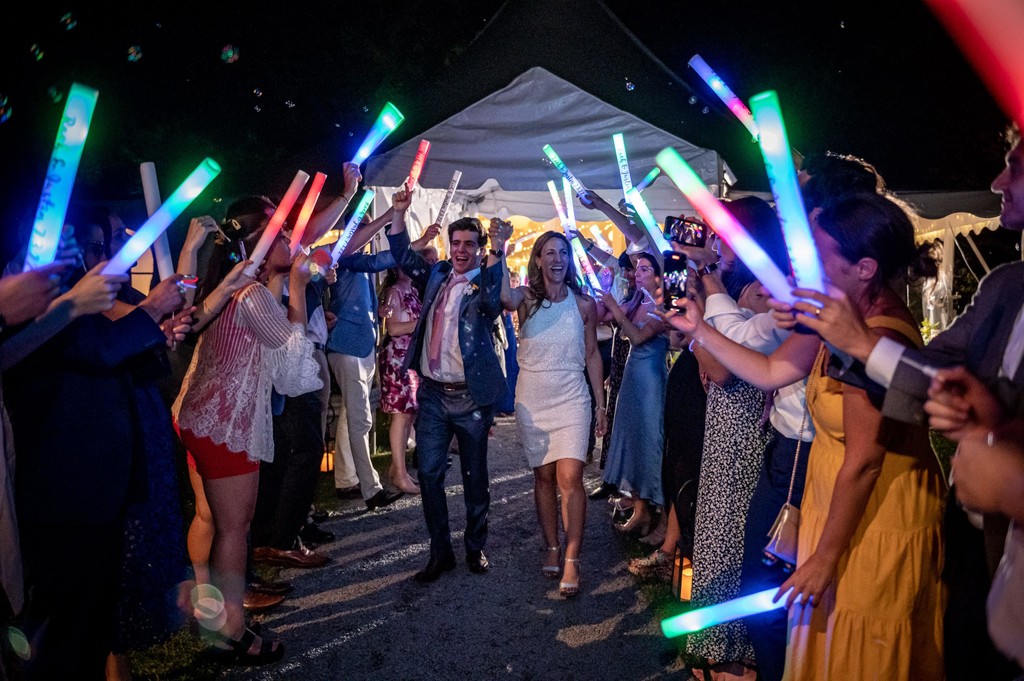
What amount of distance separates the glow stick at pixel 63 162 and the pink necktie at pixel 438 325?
9.10ft

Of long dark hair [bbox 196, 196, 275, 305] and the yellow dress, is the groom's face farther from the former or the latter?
the yellow dress

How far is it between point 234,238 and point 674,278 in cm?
208

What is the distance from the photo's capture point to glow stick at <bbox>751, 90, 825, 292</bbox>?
1.47 meters

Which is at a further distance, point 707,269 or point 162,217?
point 707,269

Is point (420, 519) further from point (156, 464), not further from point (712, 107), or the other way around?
point (712, 107)

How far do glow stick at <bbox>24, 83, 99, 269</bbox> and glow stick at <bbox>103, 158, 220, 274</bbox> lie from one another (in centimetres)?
22

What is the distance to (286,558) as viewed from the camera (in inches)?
180

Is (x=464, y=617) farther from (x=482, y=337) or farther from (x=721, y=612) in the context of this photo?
(x=482, y=337)

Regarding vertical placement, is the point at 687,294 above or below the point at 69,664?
above

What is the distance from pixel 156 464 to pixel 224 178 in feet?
44.0

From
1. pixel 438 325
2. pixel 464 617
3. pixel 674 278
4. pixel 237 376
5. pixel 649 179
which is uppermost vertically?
pixel 649 179

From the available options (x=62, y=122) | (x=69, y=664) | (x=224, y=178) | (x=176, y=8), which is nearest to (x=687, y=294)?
(x=62, y=122)

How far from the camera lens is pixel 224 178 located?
14922 mm

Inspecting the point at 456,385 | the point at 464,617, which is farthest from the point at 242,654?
the point at 456,385
